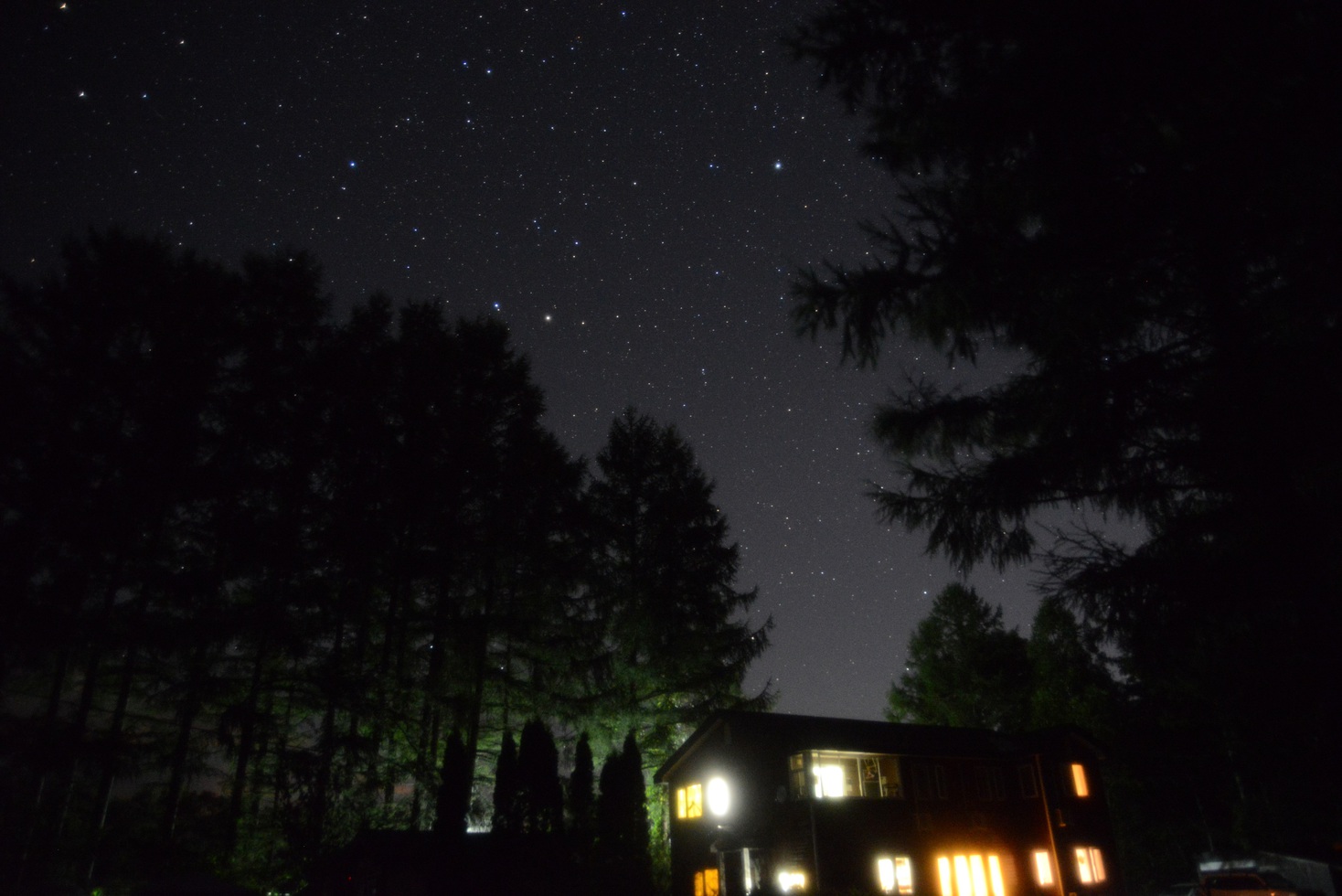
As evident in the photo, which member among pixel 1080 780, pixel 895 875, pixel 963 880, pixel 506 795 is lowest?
pixel 963 880

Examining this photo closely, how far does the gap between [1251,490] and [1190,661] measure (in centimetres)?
280

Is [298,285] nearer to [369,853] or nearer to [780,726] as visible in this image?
[369,853]

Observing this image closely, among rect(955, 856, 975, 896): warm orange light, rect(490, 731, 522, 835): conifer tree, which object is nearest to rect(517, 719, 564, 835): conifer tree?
rect(490, 731, 522, 835): conifer tree

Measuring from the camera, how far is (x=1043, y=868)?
2623 centimetres

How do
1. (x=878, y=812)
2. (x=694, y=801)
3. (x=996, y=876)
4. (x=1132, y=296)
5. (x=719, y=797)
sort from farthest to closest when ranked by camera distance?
(x=694, y=801)
(x=996, y=876)
(x=719, y=797)
(x=878, y=812)
(x=1132, y=296)

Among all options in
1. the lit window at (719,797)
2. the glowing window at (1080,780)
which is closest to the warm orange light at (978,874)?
the glowing window at (1080,780)

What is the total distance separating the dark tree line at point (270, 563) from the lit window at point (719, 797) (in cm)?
410

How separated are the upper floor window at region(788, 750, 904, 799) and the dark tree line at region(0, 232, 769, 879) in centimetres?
657

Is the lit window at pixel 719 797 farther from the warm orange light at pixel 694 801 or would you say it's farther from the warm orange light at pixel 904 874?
the warm orange light at pixel 904 874

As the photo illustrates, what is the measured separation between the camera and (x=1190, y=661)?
9797 mm

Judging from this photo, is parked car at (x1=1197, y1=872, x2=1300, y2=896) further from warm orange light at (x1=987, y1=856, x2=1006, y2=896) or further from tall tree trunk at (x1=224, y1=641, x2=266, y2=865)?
tall tree trunk at (x1=224, y1=641, x2=266, y2=865)

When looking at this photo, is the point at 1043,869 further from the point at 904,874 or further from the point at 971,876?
the point at 904,874

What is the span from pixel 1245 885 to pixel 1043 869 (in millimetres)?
6404

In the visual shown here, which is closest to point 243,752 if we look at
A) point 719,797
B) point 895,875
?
point 719,797
